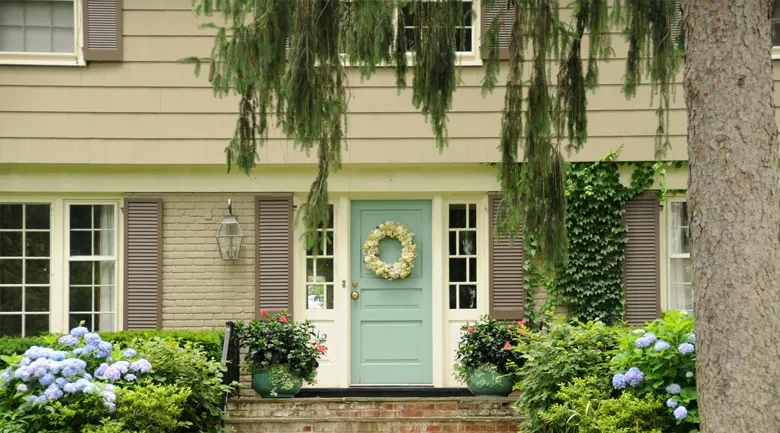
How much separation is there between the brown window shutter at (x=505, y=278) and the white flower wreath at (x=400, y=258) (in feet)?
2.72

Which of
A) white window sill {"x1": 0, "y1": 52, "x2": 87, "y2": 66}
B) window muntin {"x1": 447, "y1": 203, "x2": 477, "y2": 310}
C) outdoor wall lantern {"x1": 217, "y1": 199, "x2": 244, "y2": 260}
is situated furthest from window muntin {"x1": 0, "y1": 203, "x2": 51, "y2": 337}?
window muntin {"x1": 447, "y1": 203, "x2": 477, "y2": 310}

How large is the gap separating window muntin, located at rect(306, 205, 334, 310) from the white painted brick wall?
0.62 m

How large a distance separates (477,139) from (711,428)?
213 inches

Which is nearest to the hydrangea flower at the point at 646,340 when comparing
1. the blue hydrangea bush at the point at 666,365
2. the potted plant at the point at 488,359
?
the blue hydrangea bush at the point at 666,365

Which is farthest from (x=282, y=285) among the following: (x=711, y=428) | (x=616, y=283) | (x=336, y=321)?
(x=711, y=428)

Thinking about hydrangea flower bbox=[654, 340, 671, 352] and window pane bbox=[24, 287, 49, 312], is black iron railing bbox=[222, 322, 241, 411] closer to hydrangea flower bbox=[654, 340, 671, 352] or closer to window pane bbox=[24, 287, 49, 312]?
window pane bbox=[24, 287, 49, 312]

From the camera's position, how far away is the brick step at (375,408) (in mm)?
9641

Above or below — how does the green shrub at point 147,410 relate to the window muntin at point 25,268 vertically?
below

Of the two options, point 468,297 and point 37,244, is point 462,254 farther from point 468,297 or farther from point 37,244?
point 37,244

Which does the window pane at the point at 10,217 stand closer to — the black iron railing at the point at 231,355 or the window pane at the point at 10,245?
the window pane at the point at 10,245

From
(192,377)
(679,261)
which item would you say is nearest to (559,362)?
(192,377)

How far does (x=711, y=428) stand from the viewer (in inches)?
237

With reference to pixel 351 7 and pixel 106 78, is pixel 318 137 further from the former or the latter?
pixel 106 78

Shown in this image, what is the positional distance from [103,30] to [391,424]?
4.84 m
